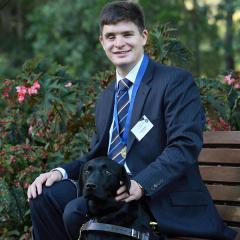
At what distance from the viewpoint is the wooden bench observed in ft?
13.9

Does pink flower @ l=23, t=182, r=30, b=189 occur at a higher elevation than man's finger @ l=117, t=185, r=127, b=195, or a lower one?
lower

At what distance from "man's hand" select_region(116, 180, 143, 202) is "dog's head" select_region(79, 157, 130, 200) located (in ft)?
0.09

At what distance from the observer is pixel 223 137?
4.50 m

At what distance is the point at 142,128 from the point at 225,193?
0.84m

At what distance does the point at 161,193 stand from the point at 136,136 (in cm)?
35

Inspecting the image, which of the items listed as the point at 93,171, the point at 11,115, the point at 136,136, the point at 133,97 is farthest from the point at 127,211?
the point at 11,115

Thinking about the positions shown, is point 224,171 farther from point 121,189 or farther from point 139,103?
point 121,189

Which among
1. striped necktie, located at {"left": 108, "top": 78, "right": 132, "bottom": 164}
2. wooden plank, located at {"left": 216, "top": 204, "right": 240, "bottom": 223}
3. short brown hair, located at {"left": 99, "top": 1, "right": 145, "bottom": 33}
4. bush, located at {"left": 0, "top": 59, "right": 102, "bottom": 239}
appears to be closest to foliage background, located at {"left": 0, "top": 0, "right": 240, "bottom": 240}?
bush, located at {"left": 0, "top": 59, "right": 102, "bottom": 239}

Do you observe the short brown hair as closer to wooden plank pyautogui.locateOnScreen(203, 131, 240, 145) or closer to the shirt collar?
the shirt collar

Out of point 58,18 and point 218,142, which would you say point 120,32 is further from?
point 58,18

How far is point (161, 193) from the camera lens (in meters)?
3.67

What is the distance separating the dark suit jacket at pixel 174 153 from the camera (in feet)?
11.8

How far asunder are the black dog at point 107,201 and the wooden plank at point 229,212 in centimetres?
86

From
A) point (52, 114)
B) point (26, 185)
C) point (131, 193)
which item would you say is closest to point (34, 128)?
point (52, 114)
